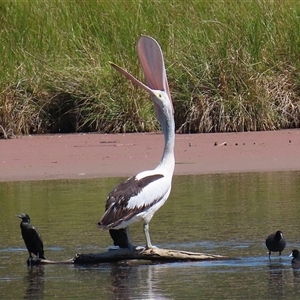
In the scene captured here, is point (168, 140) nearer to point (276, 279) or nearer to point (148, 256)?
point (148, 256)

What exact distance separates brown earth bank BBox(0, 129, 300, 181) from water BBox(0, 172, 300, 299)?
0.52 m

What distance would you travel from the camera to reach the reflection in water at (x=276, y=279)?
6539 mm

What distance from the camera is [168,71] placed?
52.4ft

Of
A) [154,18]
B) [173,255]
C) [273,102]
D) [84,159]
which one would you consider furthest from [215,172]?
[154,18]

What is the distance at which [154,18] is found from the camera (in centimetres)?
1819

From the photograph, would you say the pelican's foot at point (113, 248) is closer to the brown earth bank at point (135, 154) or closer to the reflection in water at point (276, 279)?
the reflection in water at point (276, 279)

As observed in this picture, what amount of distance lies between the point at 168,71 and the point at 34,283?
9.27 metres

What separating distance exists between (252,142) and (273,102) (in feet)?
4.79

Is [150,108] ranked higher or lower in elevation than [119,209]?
higher

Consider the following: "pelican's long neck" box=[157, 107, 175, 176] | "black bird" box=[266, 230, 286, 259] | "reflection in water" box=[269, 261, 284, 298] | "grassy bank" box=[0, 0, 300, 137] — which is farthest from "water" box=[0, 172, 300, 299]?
"grassy bank" box=[0, 0, 300, 137]

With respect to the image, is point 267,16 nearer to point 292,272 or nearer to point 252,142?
point 252,142

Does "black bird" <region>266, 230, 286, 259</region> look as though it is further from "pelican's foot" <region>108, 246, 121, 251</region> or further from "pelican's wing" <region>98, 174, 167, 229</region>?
"pelican's foot" <region>108, 246, 121, 251</region>

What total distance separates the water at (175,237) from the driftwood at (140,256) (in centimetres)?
5

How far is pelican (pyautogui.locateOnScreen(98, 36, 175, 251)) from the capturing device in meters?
7.35
